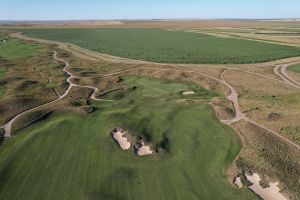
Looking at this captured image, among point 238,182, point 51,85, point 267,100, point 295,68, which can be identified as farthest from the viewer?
point 295,68

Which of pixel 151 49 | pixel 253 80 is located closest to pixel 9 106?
pixel 253 80

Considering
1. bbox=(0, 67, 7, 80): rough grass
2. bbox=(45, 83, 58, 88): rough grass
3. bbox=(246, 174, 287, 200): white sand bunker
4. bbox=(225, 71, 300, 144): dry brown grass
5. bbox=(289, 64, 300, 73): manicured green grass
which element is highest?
bbox=(246, 174, 287, 200): white sand bunker

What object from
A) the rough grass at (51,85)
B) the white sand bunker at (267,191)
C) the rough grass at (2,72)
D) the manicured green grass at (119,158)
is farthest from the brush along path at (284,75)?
the rough grass at (2,72)

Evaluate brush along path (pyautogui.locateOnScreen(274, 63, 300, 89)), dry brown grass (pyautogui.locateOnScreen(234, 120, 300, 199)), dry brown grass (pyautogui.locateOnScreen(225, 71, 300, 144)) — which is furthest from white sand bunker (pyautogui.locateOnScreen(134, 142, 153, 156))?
brush along path (pyautogui.locateOnScreen(274, 63, 300, 89))

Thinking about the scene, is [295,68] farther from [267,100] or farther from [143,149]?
[143,149]

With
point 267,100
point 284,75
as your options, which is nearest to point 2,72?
point 267,100

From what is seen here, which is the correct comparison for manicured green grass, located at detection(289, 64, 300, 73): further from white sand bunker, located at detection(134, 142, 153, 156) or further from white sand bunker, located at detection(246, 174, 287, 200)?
white sand bunker, located at detection(134, 142, 153, 156)

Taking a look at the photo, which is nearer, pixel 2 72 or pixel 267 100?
pixel 267 100

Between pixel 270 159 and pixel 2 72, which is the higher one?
pixel 270 159
